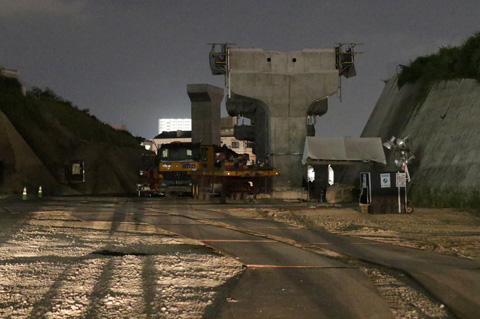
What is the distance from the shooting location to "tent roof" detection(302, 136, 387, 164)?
101 ft

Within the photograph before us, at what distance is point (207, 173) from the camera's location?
28.5 meters

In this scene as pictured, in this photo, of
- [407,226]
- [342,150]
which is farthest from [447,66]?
[407,226]

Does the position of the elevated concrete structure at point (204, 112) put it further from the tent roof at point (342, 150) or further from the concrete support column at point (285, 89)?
the tent roof at point (342, 150)

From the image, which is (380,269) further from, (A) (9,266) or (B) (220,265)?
(A) (9,266)

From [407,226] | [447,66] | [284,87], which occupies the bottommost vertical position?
[407,226]

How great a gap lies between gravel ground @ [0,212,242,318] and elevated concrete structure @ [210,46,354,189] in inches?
896

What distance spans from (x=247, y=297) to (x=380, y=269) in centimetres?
305

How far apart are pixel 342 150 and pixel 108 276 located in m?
25.4

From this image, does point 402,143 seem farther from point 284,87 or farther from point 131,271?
point 131,271

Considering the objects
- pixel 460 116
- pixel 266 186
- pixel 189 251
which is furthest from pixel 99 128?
pixel 189 251

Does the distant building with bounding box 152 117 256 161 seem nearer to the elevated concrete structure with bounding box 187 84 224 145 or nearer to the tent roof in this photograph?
the elevated concrete structure with bounding box 187 84 224 145

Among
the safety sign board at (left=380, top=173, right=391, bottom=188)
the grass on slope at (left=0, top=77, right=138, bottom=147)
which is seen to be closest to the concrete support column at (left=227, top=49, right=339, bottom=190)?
the safety sign board at (left=380, top=173, right=391, bottom=188)

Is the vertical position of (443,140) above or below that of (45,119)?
below

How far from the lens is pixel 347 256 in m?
9.71
